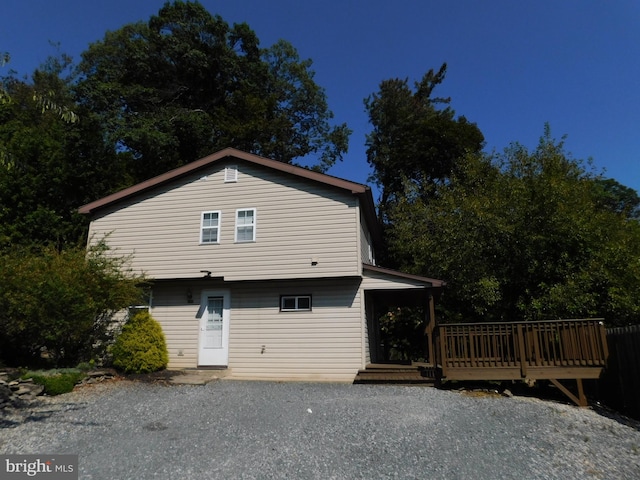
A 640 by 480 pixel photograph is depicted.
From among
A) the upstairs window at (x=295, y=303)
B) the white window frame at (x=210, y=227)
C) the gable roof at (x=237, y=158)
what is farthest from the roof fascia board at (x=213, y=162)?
the upstairs window at (x=295, y=303)

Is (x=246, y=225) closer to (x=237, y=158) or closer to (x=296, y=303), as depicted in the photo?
(x=237, y=158)

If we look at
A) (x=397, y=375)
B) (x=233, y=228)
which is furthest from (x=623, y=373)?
(x=233, y=228)

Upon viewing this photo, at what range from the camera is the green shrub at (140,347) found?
452 inches

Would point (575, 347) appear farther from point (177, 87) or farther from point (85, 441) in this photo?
point (177, 87)

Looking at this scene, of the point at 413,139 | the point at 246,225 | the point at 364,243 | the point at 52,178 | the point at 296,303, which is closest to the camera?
the point at 296,303

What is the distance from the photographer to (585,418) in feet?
27.4

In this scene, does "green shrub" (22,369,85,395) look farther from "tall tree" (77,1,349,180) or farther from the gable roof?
"tall tree" (77,1,349,180)

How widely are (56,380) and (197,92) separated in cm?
2397

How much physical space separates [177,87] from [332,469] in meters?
27.9

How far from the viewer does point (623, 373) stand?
32.7ft

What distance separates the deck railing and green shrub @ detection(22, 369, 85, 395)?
26.8 feet

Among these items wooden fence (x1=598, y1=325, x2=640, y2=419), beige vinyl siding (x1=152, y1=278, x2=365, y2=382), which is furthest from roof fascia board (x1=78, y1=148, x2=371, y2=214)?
wooden fence (x1=598, y1=325, x2=640, y2=419)

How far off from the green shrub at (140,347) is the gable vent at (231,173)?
4.53 m

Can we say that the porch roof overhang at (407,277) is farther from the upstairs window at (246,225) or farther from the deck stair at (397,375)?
the upstairs window at (246,225)
